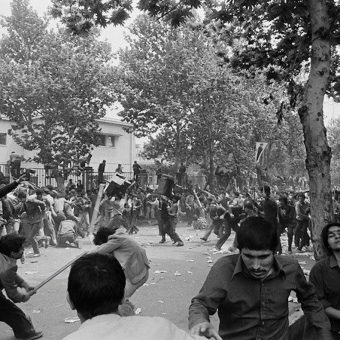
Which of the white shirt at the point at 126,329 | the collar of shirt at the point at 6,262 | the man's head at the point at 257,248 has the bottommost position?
the collar of shirt at the point at 6,262

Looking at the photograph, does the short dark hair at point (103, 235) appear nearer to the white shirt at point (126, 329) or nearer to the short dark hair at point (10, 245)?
the short dark hair at point (10, 245)

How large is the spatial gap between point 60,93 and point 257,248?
20406 millimetres

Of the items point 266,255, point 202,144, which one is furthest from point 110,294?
point 202,144

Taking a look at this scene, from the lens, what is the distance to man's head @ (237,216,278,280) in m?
2.46

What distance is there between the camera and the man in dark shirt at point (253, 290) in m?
2.47

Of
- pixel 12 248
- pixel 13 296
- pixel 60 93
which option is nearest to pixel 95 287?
pixel 13 296

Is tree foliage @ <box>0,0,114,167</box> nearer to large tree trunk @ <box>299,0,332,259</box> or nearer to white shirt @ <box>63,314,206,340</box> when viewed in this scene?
large tree trunk @ <box>299,0,332,259</box>

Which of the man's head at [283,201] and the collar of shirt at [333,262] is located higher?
the man's head at [283,201]

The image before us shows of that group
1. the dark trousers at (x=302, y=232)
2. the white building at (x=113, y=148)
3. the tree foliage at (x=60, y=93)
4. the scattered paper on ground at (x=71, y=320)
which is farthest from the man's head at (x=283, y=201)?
the white building at (x=113, y=148)

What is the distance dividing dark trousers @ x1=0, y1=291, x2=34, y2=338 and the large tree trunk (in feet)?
11.3

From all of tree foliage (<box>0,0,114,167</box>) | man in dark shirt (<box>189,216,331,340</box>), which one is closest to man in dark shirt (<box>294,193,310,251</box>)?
man in dark shirt (<box>189,216,331,340</box>)

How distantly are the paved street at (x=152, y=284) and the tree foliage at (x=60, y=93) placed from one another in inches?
384

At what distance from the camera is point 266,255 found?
2475 millimetres

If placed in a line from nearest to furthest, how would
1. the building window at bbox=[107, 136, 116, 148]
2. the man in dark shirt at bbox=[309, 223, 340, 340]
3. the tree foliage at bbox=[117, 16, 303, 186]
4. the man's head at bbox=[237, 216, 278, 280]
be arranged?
the man's head at bbox=[237, 216, 278, 280] → the man in dark shirt at bbox=[309, 223, 340, 340] → the tree foliage at bbox=[117, 16, 303, 186] → the building window at bbox=[107, 136, 116, 148]
